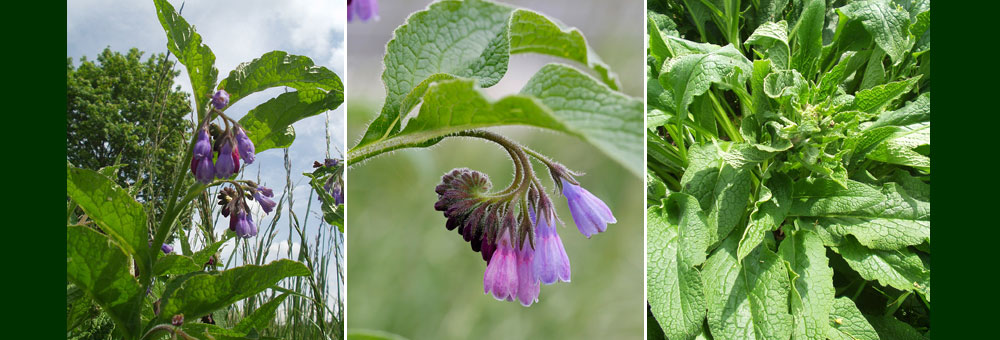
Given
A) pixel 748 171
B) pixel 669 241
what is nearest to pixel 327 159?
pixel 669 241

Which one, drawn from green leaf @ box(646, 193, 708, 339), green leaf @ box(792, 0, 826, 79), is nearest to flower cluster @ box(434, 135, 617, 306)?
green leaf @ box(646, 193, 708, 339)

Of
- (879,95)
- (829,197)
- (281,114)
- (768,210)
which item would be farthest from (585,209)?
(879,95)

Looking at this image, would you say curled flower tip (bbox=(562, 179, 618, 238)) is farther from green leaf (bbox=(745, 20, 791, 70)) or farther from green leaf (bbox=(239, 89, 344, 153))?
green leaf (bbox=(745, 20, 791, 70))

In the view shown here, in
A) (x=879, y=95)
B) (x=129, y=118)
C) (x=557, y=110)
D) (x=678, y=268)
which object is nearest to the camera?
(x=557, y=110)

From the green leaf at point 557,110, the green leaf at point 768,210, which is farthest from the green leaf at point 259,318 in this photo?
the green leaf at point 768,210

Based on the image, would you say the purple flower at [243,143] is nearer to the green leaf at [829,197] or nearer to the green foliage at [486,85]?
the green foliage at [486,85]

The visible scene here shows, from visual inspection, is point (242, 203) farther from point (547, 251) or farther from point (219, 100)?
point (547, 251)

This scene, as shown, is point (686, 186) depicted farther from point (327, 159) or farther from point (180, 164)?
point (180, 164)
